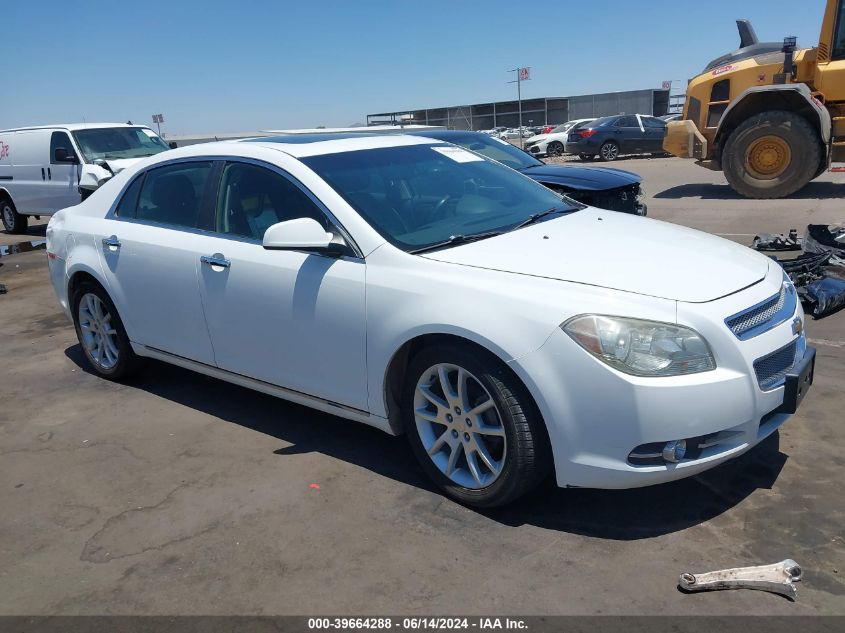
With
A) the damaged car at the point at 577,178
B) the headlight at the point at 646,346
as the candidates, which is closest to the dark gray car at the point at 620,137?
the damaged car at the point at 577,178

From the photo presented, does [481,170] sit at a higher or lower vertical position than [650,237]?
higher

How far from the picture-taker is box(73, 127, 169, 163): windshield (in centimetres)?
1228

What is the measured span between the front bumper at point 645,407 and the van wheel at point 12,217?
46.4ft

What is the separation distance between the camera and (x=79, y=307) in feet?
17.1

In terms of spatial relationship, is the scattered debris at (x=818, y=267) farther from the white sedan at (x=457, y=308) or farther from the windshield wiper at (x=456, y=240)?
the windshield wiper at (x=456, y=240)

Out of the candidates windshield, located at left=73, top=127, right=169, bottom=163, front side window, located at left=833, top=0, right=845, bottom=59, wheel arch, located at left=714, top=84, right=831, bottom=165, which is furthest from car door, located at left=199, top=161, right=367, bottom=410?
front side window, located at left=833, top=0, right=845, bottom=59

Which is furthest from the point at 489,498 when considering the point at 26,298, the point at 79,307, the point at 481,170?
the point at 26,298

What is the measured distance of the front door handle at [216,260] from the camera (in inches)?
157

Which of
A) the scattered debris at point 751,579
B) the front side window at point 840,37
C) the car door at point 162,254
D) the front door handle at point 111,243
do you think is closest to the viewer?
the scattered debris at point 751,579

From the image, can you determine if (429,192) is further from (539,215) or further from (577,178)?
(577,178)

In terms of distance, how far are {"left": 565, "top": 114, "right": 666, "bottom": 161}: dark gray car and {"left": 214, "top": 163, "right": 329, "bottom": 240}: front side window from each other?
22.1m

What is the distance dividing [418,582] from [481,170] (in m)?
2.52

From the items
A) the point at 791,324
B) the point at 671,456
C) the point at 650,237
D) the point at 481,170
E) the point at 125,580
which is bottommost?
the point at 125,580

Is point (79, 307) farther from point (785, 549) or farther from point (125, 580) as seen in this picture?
point (785, 549)
